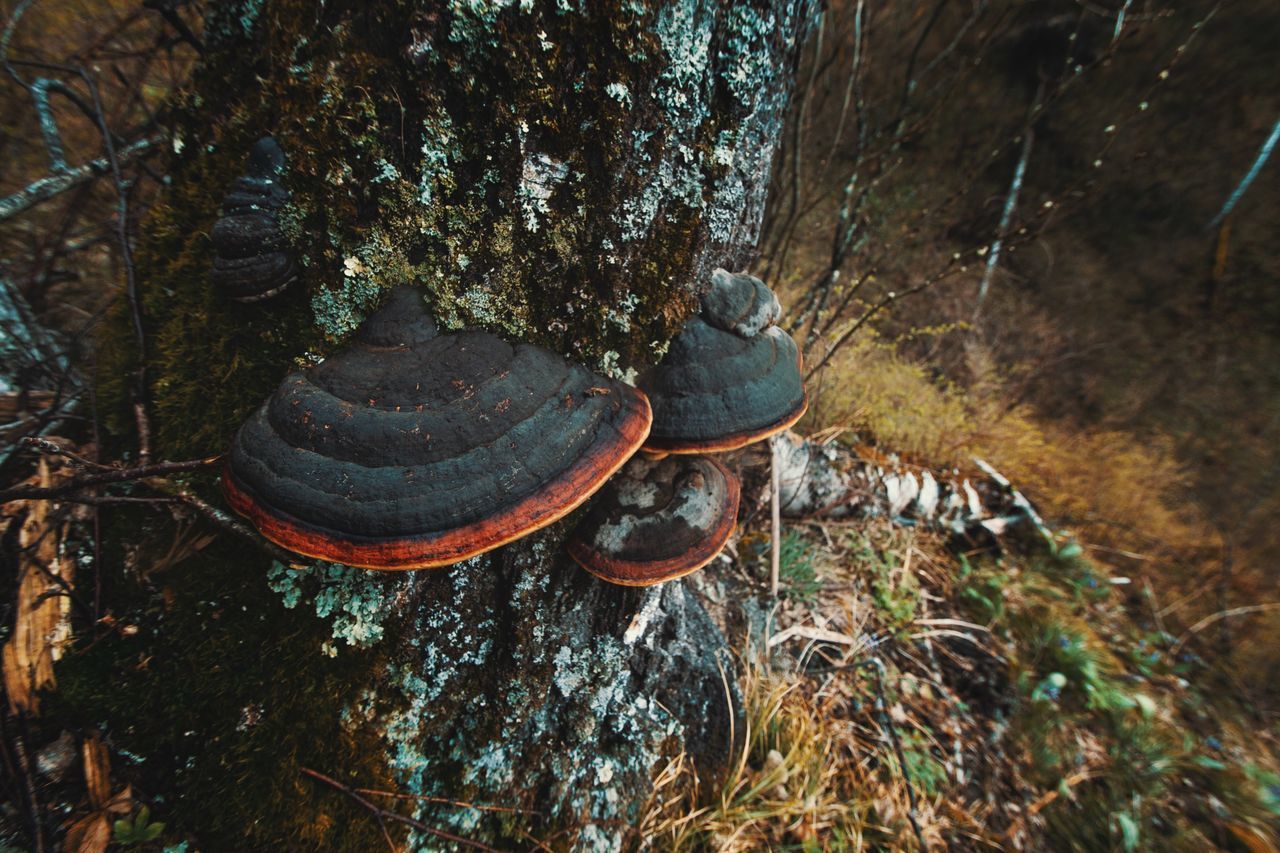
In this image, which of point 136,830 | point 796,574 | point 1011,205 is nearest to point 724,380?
point 136,830

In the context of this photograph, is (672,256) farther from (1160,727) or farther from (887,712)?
(1160,727)

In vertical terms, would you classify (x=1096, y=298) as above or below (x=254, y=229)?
below

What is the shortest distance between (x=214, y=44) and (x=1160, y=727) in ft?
20.2

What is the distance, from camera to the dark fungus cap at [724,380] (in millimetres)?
1357

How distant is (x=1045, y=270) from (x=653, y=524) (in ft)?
34.3

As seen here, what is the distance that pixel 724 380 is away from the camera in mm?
1380

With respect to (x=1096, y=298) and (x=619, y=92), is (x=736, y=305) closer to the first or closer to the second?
(x=619, y=92)

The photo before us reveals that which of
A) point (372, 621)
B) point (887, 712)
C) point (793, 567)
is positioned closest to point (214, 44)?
point (372, 621)

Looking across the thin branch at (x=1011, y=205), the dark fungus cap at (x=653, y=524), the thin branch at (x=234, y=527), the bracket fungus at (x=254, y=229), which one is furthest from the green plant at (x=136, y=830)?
the thin branch at (x=1011, y=205)

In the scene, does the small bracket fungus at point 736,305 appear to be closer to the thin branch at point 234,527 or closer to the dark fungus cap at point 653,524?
the dark fungus cap at point 653,524

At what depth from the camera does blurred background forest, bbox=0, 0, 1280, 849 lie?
3.28 meters

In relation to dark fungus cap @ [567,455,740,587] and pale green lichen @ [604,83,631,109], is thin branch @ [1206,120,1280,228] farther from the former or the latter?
pale green lichen @ [604,83,631,109]

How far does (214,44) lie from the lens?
4.13 ft

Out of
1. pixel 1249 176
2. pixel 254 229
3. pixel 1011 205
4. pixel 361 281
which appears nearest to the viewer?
pixel 254 229
